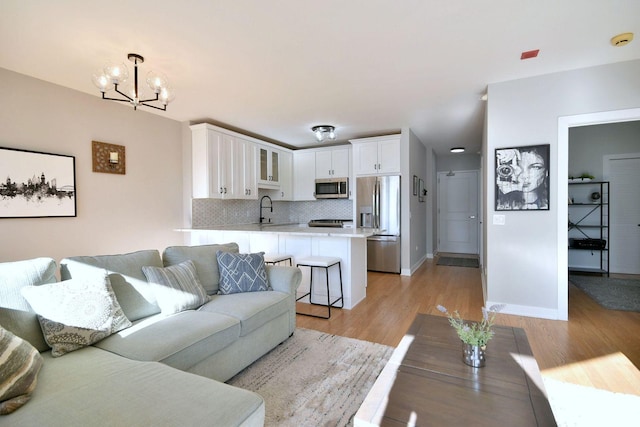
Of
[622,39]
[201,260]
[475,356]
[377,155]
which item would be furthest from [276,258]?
[622,39]

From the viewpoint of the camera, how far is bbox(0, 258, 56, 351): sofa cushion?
64.5 inches

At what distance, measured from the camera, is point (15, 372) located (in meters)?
1.28

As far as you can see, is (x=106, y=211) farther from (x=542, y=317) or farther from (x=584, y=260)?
(x=584, y=260)

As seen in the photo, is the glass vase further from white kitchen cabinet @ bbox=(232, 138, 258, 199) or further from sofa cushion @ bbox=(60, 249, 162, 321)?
white kitchen cabinet @ bbox=(232, 138, 258, 199)

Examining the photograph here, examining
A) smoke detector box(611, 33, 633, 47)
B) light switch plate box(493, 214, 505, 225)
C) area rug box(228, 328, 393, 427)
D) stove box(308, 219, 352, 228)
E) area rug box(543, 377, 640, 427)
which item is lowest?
area rug box(543, 377, 640, 427)

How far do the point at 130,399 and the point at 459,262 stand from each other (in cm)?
664

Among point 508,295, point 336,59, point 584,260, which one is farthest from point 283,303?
point 584,260

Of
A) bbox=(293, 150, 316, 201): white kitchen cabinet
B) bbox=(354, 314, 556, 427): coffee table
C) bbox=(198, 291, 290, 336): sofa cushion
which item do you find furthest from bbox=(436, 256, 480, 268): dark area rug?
bbox=(354, 314, 556, 427): coffee table

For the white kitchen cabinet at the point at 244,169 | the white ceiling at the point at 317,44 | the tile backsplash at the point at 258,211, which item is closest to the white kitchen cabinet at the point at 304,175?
the tile backsplash at the point at 258,211

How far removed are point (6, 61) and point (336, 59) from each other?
3.01m

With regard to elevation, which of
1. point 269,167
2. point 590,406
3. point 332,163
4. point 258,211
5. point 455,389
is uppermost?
point 332,163

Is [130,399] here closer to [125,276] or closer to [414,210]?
[125,276]

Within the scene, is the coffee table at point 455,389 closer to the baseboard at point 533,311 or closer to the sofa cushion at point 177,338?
the sofa cushion at point 177,338

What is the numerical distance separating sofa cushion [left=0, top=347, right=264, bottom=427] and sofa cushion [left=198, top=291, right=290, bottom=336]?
30.0 inches
